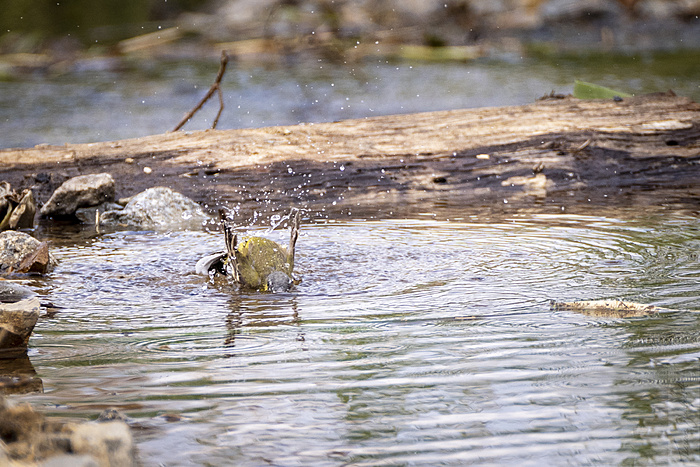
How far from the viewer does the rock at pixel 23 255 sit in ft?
11.8

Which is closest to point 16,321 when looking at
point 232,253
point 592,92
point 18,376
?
point 18,376

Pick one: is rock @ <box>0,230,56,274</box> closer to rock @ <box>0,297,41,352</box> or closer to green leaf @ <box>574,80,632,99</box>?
rock @ <box>0,297,41,352</box>

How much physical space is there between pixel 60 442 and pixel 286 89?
969 centimetres

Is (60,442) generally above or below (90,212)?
below

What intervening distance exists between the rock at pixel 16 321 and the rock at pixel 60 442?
40.2 inches

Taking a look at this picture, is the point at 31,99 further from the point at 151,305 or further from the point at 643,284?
the point at 643,284

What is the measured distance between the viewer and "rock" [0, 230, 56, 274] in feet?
11.8

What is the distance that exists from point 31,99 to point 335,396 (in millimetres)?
9604

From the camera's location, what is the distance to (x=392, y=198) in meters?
5.28

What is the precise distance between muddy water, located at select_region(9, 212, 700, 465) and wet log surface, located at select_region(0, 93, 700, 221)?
1.22m

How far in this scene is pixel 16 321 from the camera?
2594mm

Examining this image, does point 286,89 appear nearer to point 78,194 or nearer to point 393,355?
point 78,194

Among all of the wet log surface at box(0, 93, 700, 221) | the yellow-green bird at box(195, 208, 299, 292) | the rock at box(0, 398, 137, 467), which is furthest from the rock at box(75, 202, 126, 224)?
the rock at box(0, 398, 137, 467)

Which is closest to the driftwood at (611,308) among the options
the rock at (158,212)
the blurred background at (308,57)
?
the rock at (158,212)
